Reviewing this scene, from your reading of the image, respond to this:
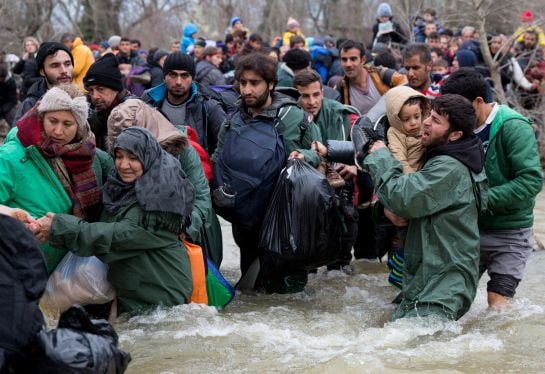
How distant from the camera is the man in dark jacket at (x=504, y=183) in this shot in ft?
17.9

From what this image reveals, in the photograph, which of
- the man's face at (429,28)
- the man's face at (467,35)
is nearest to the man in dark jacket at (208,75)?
the man's face at (429,28)

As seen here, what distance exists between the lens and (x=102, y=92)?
6.30 meters

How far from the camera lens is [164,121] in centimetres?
571

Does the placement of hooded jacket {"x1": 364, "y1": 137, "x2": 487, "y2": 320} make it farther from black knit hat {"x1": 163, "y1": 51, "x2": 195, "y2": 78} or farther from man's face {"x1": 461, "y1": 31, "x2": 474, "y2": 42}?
man's face {"x1": 461, "y1": 31, "x2": 474, "y2": 42}

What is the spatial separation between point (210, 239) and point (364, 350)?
1.72 meters

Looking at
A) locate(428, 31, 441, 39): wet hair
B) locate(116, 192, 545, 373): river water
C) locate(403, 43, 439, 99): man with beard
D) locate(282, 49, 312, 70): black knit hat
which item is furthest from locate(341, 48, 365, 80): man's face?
locate(428, 31, 441, 39): wet hair

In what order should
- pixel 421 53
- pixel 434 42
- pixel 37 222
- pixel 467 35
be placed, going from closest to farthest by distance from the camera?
1. pixel 37 222
2. pixel 421 53
3. pixel 434 42
4. pixel 467 35

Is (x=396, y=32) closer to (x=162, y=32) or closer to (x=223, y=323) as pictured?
(x=223, y=323)

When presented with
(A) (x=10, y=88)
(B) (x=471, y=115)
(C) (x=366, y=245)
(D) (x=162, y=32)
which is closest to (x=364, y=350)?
(B) (x=471, y=115)

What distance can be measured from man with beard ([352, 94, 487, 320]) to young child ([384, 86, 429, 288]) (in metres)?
0.30

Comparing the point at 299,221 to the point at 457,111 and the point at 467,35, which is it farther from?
the point at 467,35

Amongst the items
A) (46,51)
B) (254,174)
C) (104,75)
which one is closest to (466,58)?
(254,174)

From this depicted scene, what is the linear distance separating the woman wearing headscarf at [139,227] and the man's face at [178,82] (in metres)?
1.51

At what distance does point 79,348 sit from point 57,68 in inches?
146
